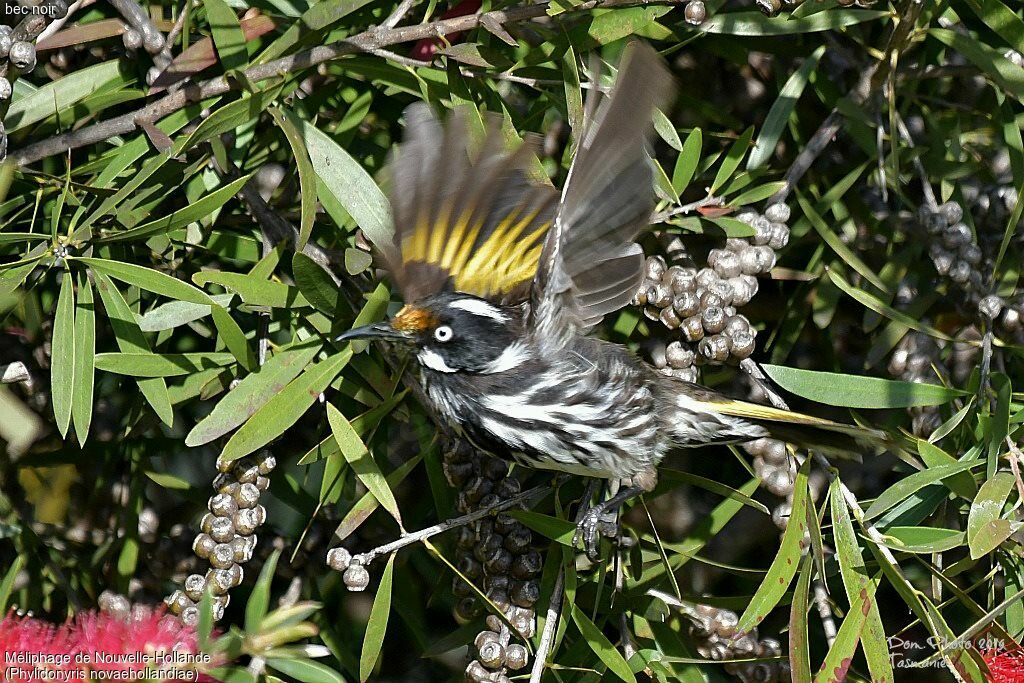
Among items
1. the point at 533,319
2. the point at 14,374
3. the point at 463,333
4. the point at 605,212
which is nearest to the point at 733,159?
the point at 605,212

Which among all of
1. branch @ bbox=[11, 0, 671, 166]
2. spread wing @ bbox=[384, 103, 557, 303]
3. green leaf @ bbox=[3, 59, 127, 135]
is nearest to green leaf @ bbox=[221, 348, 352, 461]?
spread wing @ bbox=[384, 103, 557, 303]

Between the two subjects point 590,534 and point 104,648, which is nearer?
point 104,648

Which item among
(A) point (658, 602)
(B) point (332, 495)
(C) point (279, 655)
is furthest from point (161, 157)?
(A) point (658, 602)

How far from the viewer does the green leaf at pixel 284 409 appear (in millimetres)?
1508

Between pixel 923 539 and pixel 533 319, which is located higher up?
pixel 533 319

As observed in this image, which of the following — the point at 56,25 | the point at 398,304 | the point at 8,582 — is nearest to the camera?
the point at 56,25

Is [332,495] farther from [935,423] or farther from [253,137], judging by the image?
[935,423]

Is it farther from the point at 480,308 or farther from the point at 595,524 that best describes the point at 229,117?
the point at 595,524

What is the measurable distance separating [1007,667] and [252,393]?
1.15 meters

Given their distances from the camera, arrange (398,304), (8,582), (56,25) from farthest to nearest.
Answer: (398,304), (8,582), (56,25)

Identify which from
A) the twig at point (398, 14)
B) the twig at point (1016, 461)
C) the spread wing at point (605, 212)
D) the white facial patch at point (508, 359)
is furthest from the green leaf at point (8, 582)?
the twig at point (1016, 461)

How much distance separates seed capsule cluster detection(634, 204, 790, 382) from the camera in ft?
5.44

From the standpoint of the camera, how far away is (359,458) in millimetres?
1542

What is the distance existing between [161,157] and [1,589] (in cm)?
76
